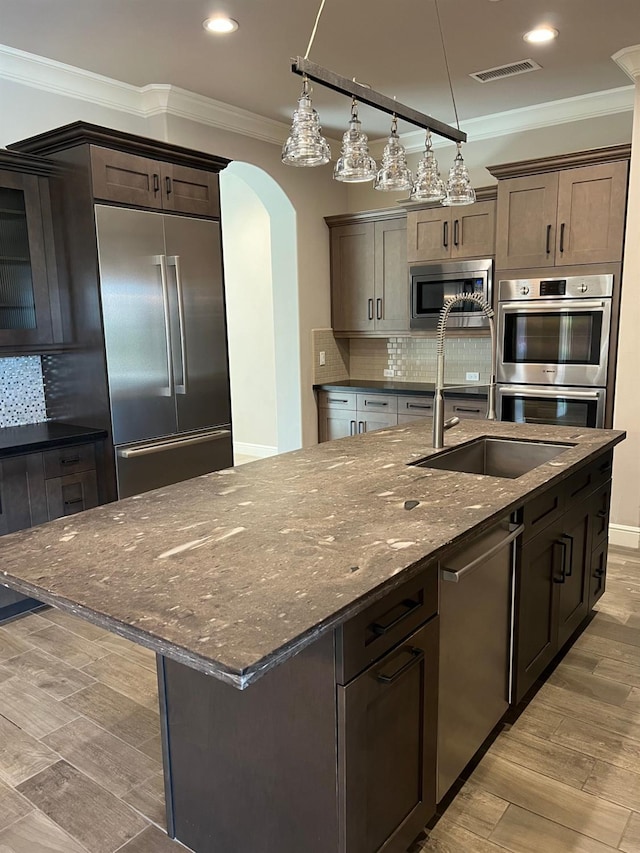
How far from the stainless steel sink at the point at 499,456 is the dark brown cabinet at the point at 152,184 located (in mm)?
2214

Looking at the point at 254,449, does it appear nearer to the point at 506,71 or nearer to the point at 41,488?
the point at 41,488

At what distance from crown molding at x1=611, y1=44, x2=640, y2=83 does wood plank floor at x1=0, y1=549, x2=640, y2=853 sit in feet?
10.1

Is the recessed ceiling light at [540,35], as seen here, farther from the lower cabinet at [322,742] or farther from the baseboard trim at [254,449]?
the baseboard trim at [254,449]

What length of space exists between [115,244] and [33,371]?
93 cm

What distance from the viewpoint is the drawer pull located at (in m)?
1.38

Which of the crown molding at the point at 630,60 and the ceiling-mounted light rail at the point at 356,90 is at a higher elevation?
the crown molding at the point at 630,60

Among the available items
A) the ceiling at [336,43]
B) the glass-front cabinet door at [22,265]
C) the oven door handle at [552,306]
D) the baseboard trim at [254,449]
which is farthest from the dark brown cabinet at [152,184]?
the baseboard trim at [254,449]

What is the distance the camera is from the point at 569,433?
2.91 metres

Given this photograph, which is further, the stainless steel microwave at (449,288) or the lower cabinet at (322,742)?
the stainless steel microwave at (449,288)

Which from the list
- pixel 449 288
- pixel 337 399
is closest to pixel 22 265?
pixel 337 399

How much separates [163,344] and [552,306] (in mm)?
2465

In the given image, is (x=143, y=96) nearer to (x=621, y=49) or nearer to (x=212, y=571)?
(x=621, y=49)

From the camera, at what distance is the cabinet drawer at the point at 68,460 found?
3.25 metres

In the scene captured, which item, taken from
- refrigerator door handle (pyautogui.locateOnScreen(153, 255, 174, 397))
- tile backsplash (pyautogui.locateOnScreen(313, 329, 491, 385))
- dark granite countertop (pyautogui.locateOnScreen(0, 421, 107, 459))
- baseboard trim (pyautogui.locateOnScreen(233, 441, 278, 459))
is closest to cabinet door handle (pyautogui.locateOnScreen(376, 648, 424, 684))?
dark granite countertop (pyautogui.locateOnScreen(0, 421, 107, 459))
